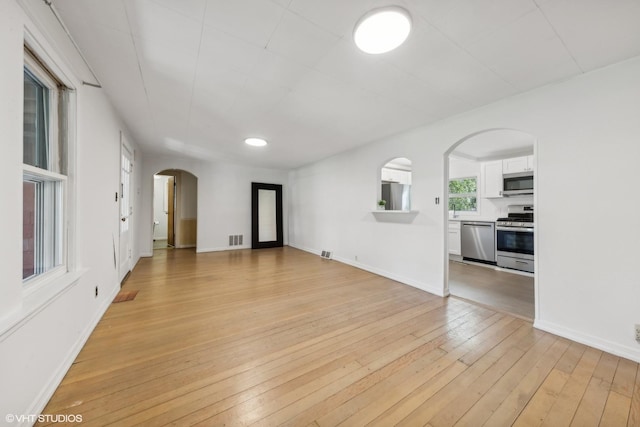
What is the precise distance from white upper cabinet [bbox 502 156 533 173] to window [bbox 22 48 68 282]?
260 inches

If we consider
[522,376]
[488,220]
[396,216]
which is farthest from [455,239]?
[522,376]

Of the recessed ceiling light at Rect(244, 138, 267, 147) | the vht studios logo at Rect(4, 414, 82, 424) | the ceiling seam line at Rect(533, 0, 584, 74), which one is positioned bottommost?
the vht studios logo at Rect(4, 414, 82, 424)

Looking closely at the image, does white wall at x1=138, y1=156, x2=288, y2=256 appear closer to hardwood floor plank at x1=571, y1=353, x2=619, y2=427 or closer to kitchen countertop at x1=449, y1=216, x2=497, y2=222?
kitchen countertop at x1=449, y1=216, x2=497, y2=222

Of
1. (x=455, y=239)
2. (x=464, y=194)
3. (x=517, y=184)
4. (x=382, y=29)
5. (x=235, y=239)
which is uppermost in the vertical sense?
(x=382, y=29)

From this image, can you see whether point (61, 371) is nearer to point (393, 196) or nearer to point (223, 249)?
point (393, 196)

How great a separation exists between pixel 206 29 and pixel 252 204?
5622 millimetres

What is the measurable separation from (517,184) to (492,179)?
47 centimetres

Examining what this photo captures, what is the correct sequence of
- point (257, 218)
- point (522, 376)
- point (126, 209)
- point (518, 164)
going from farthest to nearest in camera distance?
1. point (257, 218)
2. point (518, 164)
3. point (126, 209)
4. point (522, 376)

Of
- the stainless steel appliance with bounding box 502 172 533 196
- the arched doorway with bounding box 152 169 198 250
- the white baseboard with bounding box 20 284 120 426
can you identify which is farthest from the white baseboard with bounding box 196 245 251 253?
the stainless steel appliance with bounding box 502 172 533 196

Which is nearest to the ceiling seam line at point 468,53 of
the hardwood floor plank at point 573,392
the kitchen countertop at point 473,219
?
the hardwood floor plank at point 573,392

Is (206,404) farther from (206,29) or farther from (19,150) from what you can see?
(206,29)

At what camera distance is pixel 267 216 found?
24.0 feet

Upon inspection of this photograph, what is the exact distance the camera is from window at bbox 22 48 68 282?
1.46 m

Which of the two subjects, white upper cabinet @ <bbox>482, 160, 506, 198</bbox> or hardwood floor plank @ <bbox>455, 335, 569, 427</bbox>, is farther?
white upper cabinet @ <bbox>482, 160, 506, 198</bbox>
